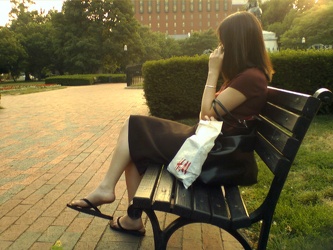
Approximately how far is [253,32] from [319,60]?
5.67 metres

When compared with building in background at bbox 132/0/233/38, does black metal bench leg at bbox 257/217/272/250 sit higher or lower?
lower

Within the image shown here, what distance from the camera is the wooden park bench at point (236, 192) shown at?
5.82ft

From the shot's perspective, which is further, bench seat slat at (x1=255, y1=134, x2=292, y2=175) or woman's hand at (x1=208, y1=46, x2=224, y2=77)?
woman's hand at (x1=208, y1=46, x2=224, y2=77)

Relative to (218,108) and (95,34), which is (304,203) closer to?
(218,108)

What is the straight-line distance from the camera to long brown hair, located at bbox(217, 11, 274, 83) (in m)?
2.23

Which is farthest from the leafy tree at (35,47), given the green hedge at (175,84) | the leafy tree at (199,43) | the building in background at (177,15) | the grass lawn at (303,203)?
the building in background at (177,15)

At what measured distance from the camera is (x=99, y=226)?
107 inches

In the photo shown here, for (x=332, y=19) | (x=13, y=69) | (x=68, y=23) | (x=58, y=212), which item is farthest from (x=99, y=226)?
(x=13, y=69)

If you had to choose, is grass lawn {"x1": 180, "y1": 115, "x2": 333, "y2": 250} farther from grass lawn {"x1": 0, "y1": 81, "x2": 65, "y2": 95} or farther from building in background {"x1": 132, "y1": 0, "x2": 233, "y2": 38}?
building in background {"x1": 132, "y1": 0, "x2": 233, "y2": 38}

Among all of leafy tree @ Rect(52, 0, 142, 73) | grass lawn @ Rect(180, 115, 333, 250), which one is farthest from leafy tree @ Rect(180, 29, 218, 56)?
grass lawn @ Rect(180, 115, 333, 250)

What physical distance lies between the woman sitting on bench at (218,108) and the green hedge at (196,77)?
5003 millimetres

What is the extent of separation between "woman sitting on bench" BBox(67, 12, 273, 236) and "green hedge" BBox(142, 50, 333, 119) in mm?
5003

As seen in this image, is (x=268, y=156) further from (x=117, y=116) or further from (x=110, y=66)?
(x=110, y=66)

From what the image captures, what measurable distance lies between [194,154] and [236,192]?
0.37 m
